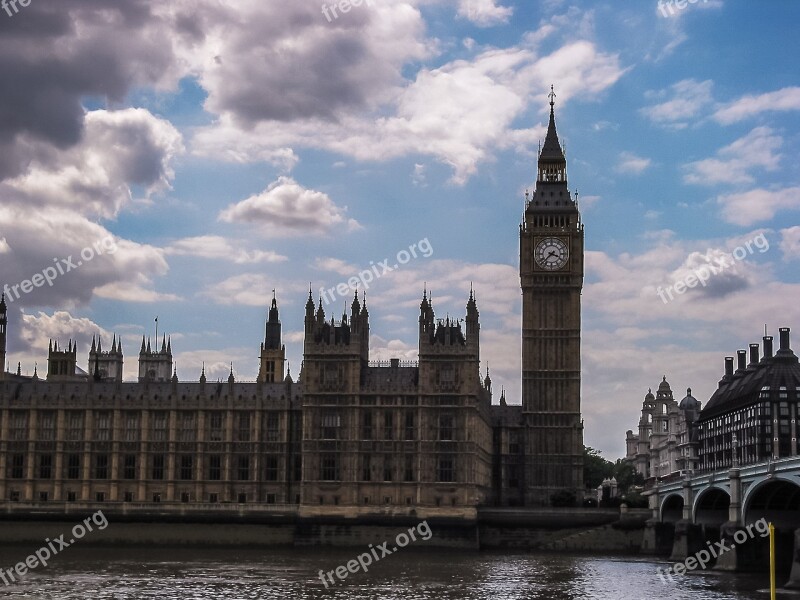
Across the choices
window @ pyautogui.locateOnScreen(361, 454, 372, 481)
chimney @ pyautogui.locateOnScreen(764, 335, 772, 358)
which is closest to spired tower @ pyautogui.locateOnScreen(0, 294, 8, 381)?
window @ pyautogui.locateOnScreen(361, 454, 372, 481)

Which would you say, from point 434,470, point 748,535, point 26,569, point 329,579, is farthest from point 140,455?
point 748,535

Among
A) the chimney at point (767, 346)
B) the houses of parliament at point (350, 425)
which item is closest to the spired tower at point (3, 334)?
the houses of parliament at point (350, 425)

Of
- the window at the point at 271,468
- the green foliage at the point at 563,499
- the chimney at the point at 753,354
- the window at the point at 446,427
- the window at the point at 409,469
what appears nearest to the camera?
the window at the point at 409,469

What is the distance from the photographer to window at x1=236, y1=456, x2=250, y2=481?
15362 centimetres

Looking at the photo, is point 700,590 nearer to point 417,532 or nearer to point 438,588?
point 438,588

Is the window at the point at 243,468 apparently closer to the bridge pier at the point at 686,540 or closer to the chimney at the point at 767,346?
the bridge pier at the point at 686,540

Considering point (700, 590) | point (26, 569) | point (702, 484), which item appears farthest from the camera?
point (702, 484)

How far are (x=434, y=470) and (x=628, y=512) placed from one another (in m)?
23.2

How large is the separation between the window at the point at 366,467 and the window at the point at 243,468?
17.9 m

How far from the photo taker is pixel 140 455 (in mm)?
154125

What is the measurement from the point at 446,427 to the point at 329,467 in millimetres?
14381

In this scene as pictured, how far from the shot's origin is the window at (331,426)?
143875 millimetres

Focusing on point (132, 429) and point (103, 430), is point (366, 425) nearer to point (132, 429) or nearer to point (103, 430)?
point (132, 429)

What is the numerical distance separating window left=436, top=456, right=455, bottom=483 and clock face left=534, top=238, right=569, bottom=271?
41.1 m
